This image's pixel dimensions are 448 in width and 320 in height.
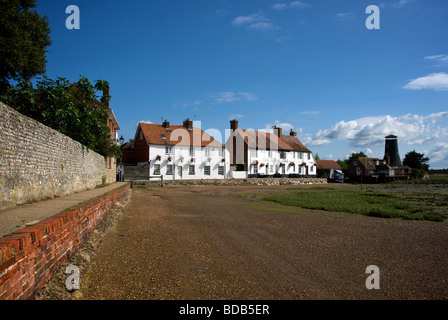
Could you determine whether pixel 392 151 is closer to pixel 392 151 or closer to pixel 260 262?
pixel 392 151

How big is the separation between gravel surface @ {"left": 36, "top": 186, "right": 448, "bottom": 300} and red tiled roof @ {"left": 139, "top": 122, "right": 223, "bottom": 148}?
97.5ft

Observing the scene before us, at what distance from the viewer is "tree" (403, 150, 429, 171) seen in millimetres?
99062

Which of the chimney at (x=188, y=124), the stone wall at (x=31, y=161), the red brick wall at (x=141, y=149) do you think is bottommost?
the stone wall at (x=31, y=161)

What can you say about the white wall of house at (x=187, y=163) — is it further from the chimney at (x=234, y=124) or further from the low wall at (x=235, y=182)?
the chimney at (x=234, y=124)

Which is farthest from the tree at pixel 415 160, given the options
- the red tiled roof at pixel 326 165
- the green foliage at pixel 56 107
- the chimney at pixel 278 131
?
the green foliage at pixel 56 107

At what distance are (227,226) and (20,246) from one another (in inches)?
268

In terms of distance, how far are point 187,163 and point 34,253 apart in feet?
121

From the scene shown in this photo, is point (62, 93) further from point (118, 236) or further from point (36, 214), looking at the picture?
point (36, 214)

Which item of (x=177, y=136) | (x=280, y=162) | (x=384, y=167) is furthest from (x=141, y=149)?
(x=384, y=167)

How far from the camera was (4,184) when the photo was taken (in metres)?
6.02

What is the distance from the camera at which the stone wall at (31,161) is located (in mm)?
6055

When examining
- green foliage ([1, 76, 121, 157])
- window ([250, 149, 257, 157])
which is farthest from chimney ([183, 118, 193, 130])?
green foliage ([1, 76, 121, 157])

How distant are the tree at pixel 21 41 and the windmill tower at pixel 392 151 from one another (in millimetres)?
86044

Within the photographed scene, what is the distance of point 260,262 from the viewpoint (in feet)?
18.7
